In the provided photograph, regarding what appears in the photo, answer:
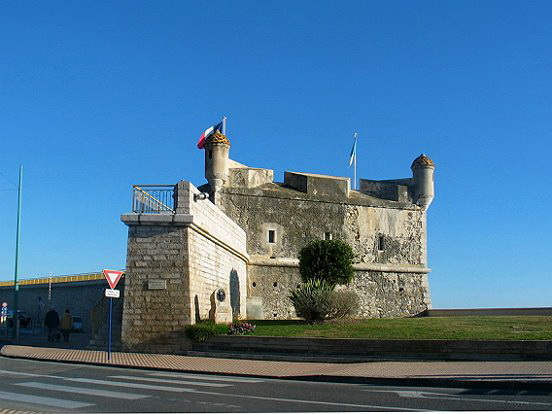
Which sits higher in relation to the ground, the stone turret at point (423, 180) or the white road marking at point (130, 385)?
the stone turret at point (423, 180)

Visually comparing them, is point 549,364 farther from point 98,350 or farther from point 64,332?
point 64,332

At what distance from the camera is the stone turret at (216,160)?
1282 inches

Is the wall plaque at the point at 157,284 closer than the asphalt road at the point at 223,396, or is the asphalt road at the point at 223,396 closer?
the asphalt road at the point at 223,396

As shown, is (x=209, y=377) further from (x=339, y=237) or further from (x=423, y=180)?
(x=423, y=180)

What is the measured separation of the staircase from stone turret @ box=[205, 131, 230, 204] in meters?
9.61

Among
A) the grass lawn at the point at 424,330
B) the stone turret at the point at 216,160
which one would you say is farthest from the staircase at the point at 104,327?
the stone turret at the point at 216,160

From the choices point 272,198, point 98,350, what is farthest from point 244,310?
point 98,350

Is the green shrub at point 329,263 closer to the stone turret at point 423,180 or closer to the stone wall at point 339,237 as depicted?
the stone wall at point 339,237

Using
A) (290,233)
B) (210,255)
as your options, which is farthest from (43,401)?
(290,233)

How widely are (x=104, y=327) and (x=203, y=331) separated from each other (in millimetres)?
4593

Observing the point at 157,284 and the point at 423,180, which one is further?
the point at 423,180

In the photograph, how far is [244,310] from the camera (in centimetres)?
3183

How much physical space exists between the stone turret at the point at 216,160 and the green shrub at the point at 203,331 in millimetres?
13424

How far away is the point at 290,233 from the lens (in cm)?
3488
